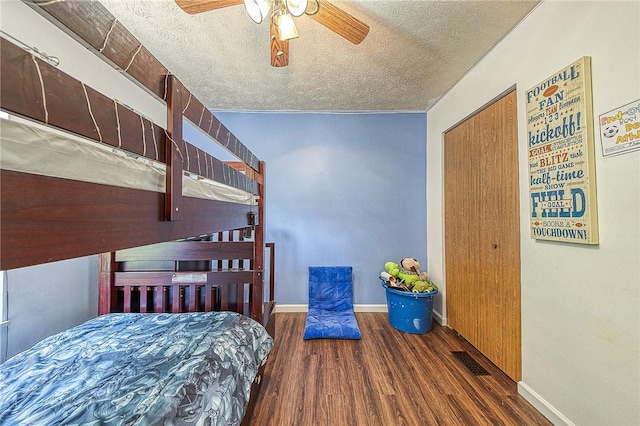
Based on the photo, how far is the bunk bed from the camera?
1.37 feet

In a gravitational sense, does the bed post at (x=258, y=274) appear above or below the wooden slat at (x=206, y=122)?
below

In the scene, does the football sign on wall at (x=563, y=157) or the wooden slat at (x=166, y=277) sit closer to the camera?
the football sign on wall at (x=563, y=157)

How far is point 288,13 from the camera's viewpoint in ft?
4.22

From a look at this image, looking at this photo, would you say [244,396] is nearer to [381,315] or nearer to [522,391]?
[522,391]

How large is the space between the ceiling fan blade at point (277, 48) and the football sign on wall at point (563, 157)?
1.58m

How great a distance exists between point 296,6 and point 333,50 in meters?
0.78

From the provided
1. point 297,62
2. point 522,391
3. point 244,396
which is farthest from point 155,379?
point 297,62

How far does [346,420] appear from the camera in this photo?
1400 millimetres

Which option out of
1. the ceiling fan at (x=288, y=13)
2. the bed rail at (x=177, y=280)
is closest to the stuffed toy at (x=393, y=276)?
the bed rail at (x=177, y=280)

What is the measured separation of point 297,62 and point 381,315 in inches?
110

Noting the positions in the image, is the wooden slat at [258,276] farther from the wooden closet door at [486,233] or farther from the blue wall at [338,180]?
the wooden closet door at [486,233]

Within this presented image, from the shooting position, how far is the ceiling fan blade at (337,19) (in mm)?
1262

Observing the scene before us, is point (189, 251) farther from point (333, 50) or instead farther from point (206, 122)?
point (333, 50)

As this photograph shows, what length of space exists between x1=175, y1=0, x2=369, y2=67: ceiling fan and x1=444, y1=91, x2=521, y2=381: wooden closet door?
128 cm
